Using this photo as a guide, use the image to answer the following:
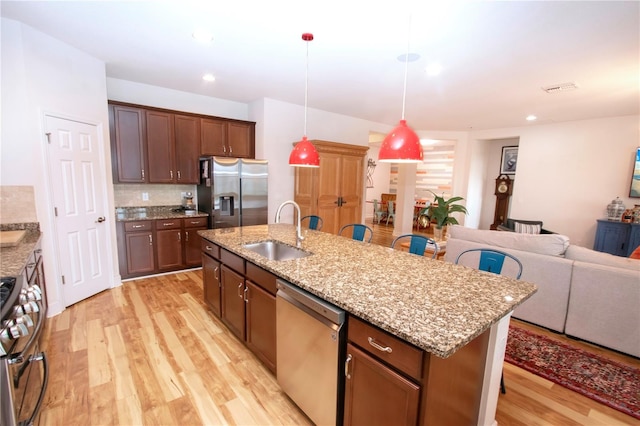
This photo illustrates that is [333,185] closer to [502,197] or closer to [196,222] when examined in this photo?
[196,222]

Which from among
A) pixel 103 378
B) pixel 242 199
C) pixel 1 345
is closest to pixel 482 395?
pixel 1 345

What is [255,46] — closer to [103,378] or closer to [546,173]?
[103,378]

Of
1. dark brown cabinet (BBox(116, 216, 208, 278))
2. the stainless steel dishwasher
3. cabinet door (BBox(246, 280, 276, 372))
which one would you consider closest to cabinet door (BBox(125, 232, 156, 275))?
dark brown cabinet (BBox(116, 216, 208, 278))

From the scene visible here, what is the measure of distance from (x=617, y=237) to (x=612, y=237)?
0.21 ft

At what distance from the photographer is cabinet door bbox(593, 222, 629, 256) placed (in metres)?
4.86

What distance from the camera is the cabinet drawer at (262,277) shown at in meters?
1.90

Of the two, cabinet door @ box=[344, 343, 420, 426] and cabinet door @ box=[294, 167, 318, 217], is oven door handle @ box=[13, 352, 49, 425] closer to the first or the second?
cabinet door @ box=[344, 343, 420, 426]

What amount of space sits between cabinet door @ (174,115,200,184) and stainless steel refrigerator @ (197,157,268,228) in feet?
0.43

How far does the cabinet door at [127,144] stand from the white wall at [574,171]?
22.8 feet

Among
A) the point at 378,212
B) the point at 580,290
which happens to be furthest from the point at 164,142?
the point at 378,212

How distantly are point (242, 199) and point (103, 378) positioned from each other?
2.71 m

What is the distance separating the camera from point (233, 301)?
245 cm

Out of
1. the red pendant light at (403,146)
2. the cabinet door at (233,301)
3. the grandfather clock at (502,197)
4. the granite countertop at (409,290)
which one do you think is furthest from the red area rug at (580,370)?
the grandfather clock at (502,197)

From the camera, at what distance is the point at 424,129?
6.89 meters
